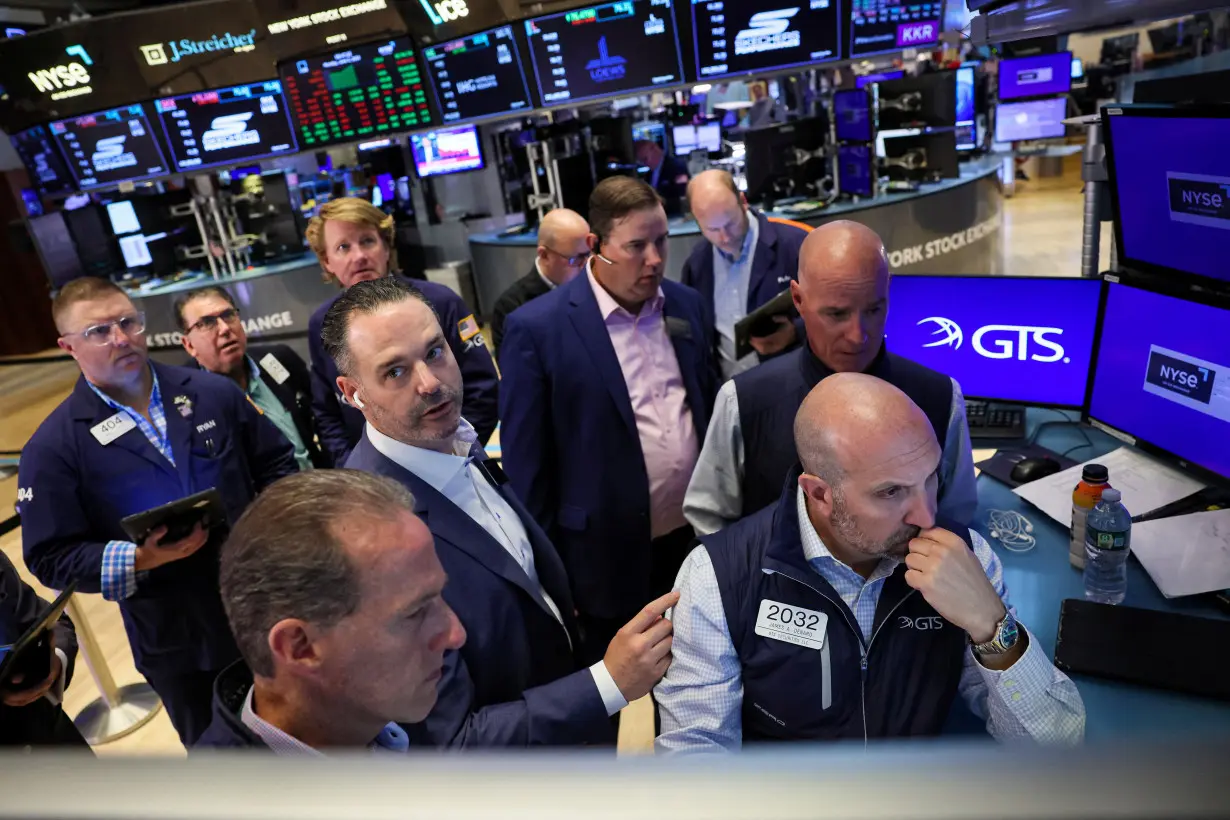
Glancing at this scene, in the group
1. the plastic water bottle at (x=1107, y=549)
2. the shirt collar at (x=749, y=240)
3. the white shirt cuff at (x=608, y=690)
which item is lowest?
the plastic water bottle at (x=1107, y=549)

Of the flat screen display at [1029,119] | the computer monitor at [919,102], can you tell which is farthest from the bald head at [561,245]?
the flat screen display at [1029,119]

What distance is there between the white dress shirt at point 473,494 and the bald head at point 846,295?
0.90 meters

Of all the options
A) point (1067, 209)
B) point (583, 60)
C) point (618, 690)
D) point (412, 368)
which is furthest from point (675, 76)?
point (1067, 209)

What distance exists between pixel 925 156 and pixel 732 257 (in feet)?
11.1

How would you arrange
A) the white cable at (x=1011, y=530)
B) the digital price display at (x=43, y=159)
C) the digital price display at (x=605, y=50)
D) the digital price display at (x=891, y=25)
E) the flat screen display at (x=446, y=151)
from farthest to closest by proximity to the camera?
1. the flat screen display at (x=446, y=151)
2. the digital price display at (x=43, y=159)
3. the digital price display at (x=605, y=50)
4. the digital price display at (x=891, y=25)
5. the white cable at (x=1011, y=530)

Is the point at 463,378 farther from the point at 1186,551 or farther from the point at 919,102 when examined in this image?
the point at 919,102

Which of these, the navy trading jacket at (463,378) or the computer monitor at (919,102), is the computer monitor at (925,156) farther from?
the navy trading jacket at (463,378)

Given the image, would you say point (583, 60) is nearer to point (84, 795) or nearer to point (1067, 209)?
point (84, 795)

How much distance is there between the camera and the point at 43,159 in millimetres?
6398

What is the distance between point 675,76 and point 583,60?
66 cm

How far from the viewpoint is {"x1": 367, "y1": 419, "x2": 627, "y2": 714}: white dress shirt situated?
1.48 meters

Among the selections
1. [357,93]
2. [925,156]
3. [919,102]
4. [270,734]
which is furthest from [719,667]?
[357,93]

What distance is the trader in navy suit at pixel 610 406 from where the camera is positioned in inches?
95.2

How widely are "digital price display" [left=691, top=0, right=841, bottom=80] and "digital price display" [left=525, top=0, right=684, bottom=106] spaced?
0.22 m
